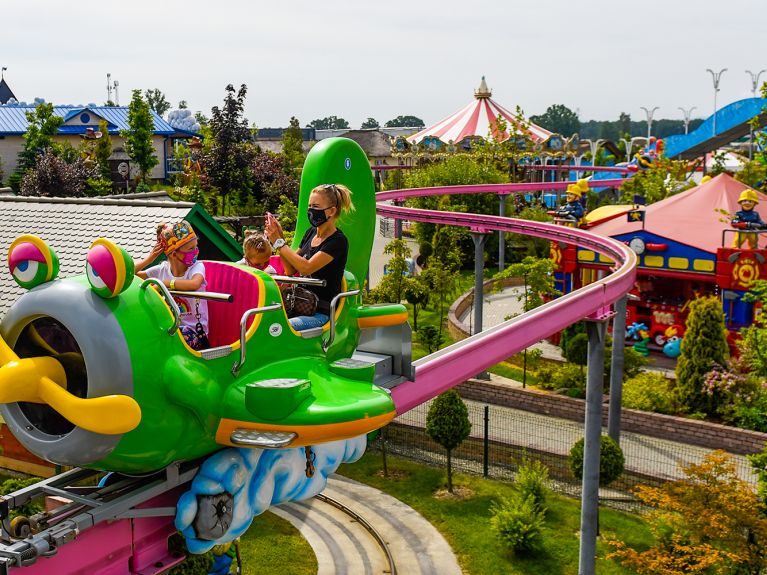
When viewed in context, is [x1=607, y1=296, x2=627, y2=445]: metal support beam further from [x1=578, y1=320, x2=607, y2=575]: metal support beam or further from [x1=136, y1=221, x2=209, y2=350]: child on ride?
[x1=136, y1=221, x2=209, y2=350]: child on ride

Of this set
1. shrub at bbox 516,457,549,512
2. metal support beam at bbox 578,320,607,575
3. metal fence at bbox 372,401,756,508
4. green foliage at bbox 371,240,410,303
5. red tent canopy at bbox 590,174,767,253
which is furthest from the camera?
green foliage at bbox 371,240,410,303

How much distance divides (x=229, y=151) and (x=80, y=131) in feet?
81.3

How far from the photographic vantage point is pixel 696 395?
61.8 ft

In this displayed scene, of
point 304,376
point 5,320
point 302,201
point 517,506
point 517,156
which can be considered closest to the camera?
point 5,320

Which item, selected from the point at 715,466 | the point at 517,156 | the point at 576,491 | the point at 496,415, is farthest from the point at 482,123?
the point at 715,466

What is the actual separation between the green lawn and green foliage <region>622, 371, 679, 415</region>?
4.33m

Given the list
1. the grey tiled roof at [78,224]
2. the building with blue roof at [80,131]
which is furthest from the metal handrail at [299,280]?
the building with blue roof at [80,131]

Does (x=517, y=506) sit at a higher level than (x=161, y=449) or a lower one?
lower

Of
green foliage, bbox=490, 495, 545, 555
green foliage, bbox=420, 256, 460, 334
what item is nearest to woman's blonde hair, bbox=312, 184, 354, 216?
green foliage, bbox=490, 495, 545, 555

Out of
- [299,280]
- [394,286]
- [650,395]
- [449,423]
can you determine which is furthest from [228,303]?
[394,286]

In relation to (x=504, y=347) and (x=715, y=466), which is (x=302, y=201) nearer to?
(x=504, y=347)

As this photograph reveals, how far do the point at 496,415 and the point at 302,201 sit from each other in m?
12.7

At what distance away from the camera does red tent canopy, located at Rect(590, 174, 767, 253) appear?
2338 centimetres

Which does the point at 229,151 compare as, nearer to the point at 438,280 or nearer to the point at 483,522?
the point at 438,280
